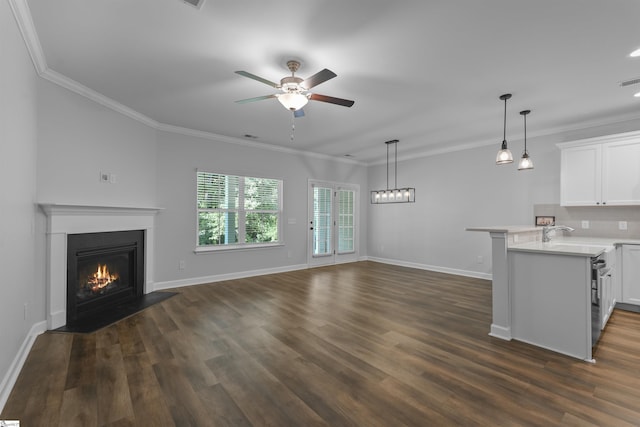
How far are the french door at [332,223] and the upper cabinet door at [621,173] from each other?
4.80 metres

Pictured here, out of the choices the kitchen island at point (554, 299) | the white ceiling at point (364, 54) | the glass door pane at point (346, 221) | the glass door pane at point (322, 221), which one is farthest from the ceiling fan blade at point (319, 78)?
the glass door pane at point (346, 221)

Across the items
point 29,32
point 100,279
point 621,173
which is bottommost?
point 100,279

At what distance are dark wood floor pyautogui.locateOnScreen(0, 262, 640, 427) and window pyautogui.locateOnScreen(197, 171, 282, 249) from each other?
186cm

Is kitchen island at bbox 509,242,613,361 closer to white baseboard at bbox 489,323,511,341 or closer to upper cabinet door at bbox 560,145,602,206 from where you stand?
white baseboard at bbox 489,323,511,341

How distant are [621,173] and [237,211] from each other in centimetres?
598

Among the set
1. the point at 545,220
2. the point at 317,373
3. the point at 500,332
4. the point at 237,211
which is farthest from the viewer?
the point at 237,211

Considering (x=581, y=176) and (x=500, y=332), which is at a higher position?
(x=581, y=176)

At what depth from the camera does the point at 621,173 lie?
3.97m

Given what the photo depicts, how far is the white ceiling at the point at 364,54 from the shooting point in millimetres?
2113

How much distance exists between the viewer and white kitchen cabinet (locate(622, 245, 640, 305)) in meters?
3.68

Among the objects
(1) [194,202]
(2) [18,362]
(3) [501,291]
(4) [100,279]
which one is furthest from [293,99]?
(4) [100,279]

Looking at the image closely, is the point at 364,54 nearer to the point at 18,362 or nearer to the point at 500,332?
the point at 500,332

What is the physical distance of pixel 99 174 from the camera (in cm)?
371

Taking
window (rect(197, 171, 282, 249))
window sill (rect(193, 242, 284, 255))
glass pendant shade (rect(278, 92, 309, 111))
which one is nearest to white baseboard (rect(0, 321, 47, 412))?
window sill (rect(193, 242, 284, 255))
